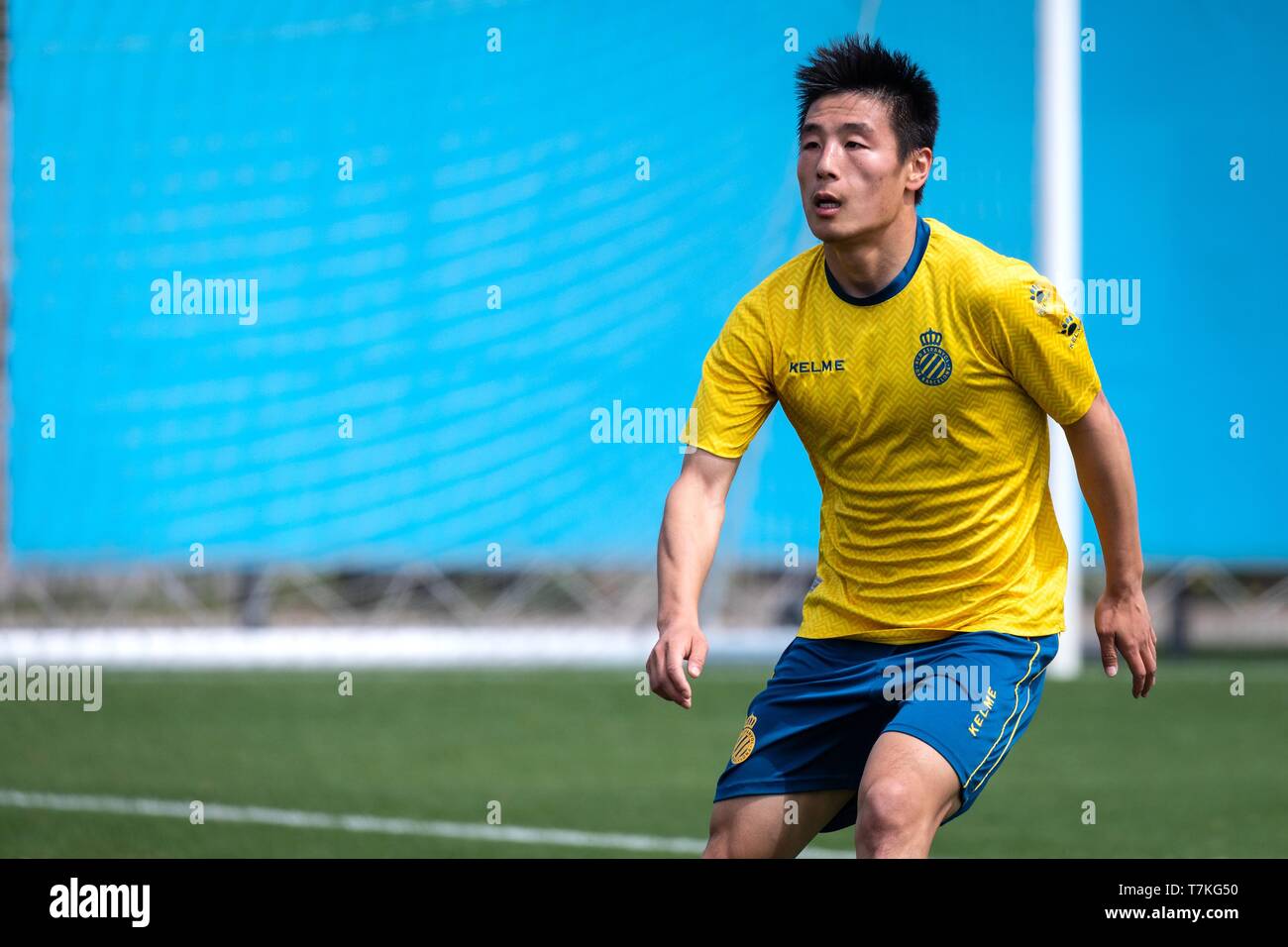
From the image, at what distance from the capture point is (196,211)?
14.1m

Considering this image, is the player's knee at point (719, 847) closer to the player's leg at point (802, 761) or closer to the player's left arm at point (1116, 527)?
the player's leg at point (802, 761)

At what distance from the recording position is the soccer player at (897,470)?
4.24 m

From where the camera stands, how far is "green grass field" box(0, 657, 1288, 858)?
24.0ft

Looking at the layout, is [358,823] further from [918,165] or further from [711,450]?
[918,165]

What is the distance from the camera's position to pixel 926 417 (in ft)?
14.2

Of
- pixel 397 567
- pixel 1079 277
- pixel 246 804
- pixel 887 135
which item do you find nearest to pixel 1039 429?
pixel 887 135

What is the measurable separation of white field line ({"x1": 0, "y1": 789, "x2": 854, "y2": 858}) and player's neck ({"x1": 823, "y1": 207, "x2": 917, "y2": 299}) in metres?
3.17

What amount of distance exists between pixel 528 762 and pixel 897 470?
17.9 feet

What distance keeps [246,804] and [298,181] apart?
7284mm

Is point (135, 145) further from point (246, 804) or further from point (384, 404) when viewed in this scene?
point (246, 804)
